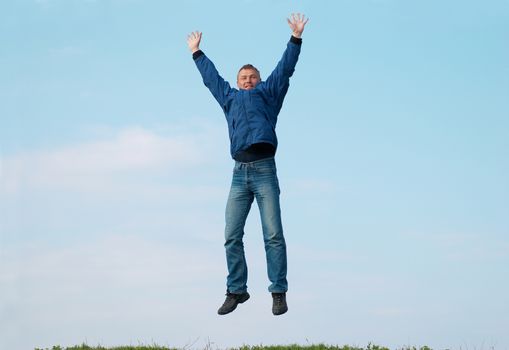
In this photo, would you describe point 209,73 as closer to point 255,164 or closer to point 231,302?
point 255,164

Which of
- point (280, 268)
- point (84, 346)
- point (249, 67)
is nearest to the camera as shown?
point (280, 268)

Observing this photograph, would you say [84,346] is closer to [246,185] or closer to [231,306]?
[231,306]

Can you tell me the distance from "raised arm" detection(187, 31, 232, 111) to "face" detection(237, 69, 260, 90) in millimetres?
211

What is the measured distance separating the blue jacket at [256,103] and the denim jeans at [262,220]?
377 millimetres

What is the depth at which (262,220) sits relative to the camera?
10141 mm

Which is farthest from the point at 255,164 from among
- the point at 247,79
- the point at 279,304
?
the point at 279,304

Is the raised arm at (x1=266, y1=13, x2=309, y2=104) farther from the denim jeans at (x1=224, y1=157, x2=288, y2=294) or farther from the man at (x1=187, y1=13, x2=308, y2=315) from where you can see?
→ the denim jeans at (x1=224, y1=157, x2=288, y2=294)

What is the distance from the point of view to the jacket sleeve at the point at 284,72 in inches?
405

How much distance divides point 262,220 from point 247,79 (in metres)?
2.26

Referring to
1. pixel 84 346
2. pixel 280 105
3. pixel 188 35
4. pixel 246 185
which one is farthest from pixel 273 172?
pixel 84 346

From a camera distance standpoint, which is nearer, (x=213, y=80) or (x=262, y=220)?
(x=262, y=220)

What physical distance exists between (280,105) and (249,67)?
0.83 m

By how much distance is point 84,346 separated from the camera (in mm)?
11703

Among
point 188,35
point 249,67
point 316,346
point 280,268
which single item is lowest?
point 316,346
